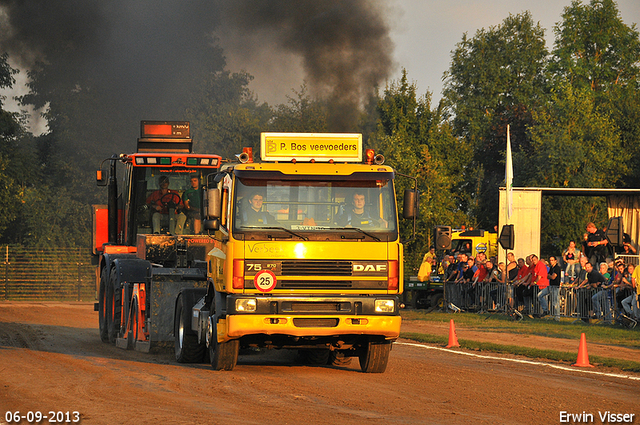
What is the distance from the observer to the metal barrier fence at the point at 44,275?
135ft

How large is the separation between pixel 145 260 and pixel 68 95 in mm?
45620

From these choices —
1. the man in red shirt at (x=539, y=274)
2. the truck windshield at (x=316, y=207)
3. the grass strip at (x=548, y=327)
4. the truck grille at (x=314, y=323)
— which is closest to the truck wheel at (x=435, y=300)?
the grass strip at (x=548, y=327)

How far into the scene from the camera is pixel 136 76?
55.9m

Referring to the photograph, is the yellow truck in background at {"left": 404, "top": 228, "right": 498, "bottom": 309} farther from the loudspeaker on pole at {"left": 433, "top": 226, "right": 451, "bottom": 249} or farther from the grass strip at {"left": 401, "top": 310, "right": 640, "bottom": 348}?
the loudspeaker on pole at {"left": 433, "top": 226, "right": 451, "bottom": 249}

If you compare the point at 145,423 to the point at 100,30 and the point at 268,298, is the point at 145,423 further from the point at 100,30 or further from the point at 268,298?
the point at 100,30

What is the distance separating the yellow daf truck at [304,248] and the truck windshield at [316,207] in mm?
13

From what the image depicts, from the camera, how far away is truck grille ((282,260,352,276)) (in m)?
12.0

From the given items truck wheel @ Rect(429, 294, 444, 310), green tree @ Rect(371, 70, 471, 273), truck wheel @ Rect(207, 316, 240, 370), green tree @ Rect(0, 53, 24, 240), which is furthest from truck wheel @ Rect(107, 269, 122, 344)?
green tree @ Rect(0, 53, 24, 240)

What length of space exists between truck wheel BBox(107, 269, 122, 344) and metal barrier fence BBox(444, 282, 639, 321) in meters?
12.0

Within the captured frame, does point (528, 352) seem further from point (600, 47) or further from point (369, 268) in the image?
point (600, 47)

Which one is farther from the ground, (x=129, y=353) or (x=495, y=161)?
(x=495, y=161)

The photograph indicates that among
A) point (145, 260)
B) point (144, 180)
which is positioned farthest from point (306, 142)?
point (144, 180)

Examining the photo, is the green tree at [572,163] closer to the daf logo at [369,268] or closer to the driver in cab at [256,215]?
the daf logo at [369,268]

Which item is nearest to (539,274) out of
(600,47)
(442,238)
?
(442,238)
